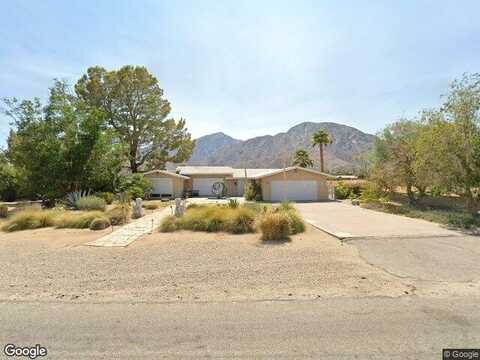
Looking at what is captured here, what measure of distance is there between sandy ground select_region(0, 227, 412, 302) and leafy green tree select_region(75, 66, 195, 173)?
2407 centimetres

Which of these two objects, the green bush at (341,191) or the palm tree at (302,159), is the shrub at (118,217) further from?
the palm tree at (302,159)

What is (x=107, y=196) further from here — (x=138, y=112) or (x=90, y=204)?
(x=138, y=112)

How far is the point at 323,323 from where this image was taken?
346cm

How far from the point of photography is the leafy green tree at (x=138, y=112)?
3020 centimetres

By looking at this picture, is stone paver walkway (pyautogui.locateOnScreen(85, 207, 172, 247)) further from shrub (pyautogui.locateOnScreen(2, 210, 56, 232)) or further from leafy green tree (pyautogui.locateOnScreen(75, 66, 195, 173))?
leafy green tree (pyautogui.locateOnScreen(75, 66, 195, 173))

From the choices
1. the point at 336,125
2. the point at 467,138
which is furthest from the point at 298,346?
the point at 336,125

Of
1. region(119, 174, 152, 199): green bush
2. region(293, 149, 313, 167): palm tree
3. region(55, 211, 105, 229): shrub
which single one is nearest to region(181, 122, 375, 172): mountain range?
region(293, 149, 313, 167): palm tree

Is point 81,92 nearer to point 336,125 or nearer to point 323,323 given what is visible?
point 323,323

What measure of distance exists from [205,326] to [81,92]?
34797 millimetres

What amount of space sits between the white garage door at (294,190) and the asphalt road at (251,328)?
69.3ft

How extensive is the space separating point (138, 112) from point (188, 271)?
30.0 meters

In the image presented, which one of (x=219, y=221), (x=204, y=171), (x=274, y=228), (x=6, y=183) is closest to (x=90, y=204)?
(x=219, y=221)

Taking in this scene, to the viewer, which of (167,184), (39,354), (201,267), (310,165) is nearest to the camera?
(39,354)

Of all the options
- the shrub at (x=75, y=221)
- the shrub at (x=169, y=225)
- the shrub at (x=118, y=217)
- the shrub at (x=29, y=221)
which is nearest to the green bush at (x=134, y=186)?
the shrub at (x=118, y=217)
